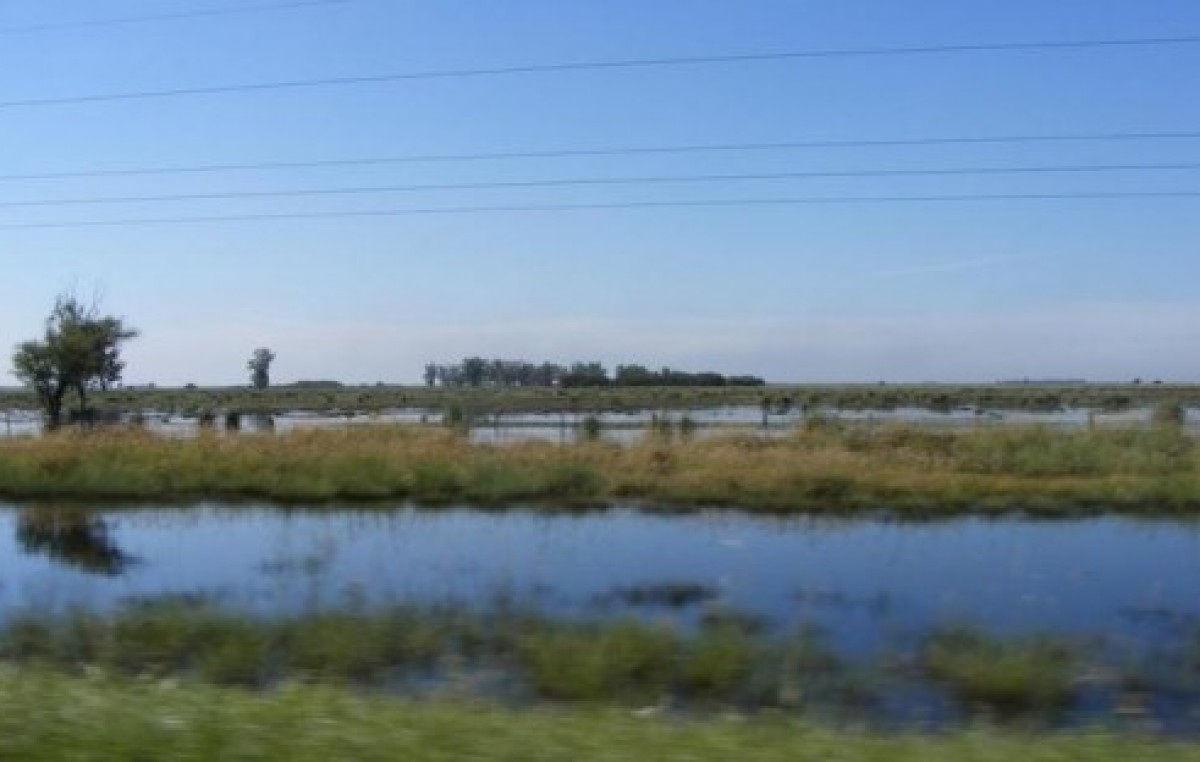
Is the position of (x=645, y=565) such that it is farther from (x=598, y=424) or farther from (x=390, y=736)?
(x=598, y=424)

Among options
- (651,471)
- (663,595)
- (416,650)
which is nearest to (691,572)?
(663,595)

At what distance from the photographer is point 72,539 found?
25.9 meters

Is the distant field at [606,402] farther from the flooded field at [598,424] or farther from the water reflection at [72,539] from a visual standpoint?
the water reflection at [72,539]

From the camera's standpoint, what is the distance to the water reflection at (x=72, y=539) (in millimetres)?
22625

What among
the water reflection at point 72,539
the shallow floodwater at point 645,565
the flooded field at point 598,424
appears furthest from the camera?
the flooded field at point 598,424

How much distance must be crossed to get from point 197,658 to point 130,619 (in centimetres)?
166

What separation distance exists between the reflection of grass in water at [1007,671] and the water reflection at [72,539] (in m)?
14.0

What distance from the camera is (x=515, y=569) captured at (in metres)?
20.7

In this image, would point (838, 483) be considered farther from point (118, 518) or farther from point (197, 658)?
point (197, 658)

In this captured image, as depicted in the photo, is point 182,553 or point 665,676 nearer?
point 665,676

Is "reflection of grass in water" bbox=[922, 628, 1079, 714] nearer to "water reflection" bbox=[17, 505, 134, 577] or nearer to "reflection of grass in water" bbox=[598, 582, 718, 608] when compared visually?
"reflection of grass in water" bbox=[598, 582, 718, 608]

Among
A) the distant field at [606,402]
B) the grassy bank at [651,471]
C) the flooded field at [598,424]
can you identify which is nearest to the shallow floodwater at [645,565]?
the grassy bank at [651,471]

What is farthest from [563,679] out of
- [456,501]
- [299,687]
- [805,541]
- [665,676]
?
[456,501]

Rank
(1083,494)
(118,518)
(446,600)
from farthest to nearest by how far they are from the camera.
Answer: (1083,494) → (118,518) → (446,600)
